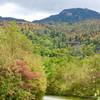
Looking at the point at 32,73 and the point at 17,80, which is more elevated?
the point at 32,73

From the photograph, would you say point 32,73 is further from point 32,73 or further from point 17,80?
point 17,80

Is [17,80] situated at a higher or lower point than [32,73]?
→ lower

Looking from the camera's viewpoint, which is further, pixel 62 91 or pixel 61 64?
pixel 61 64

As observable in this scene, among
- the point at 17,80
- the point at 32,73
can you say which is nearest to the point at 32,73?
the point at 32,73

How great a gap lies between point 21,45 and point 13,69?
2942 centimetres

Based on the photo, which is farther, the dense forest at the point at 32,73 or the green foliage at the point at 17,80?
the dense forest at the point at 32,73

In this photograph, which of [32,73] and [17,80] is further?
[32,73]

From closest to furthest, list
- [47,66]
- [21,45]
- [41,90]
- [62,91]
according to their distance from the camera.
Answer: [41,90], [21,45], [62,91], [47,66]

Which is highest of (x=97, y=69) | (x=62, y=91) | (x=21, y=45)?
(x=21, y=45)

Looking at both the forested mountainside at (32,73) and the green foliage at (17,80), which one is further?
the forested mountainside at (32,73)

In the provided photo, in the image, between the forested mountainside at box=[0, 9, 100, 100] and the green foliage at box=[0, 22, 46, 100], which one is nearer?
the green foliage at box=[0, 22, 46, 100]

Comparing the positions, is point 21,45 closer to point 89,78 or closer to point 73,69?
point 89,78

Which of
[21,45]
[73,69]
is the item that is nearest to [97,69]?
[73,69]

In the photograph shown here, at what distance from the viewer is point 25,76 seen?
58.6 m
